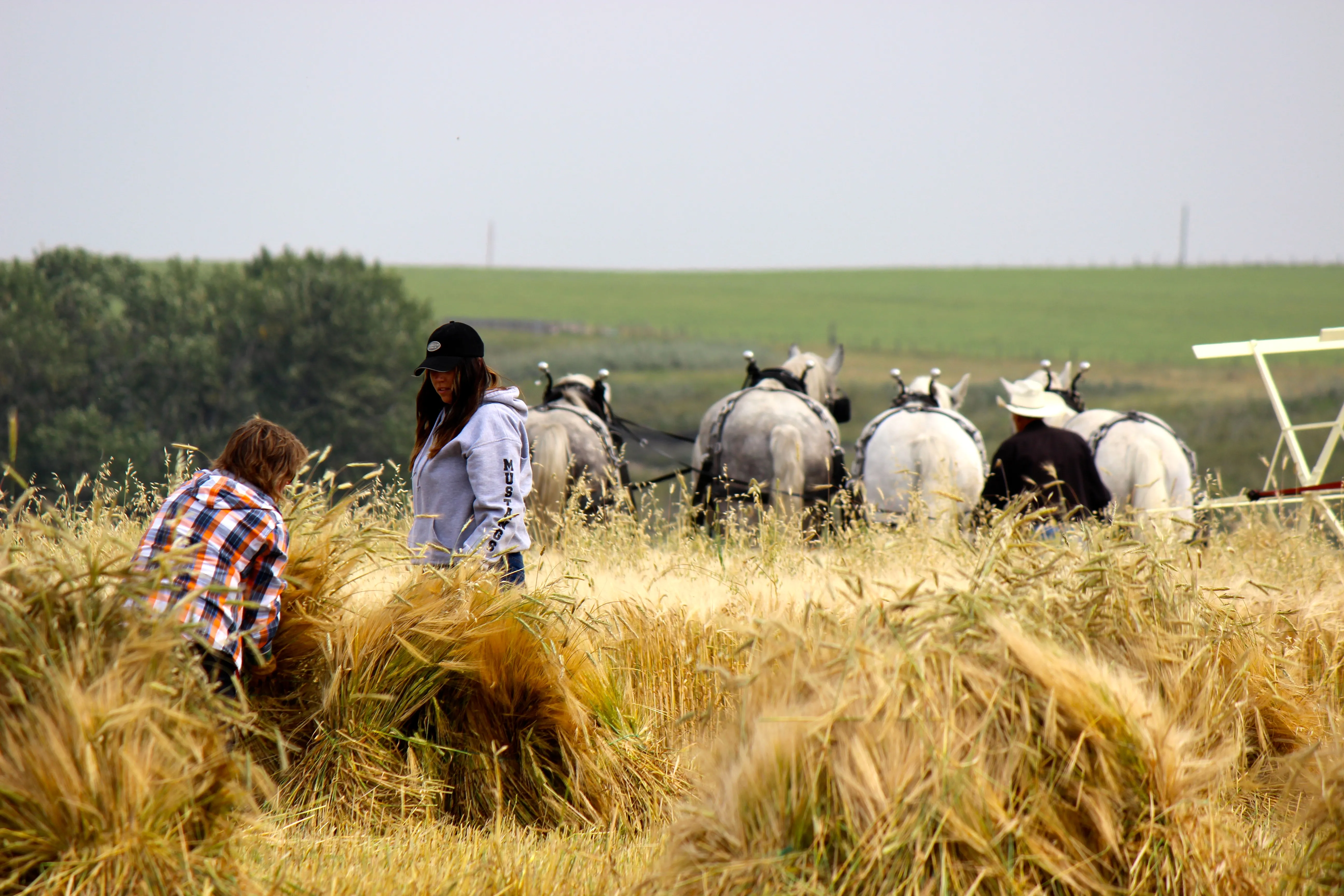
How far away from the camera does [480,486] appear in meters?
4.34

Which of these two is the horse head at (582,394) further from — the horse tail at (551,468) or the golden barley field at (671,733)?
the golden barley field at (671,733)

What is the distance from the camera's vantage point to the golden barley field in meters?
2.60

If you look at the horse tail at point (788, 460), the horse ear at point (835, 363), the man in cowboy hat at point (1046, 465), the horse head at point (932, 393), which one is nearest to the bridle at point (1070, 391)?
the horse head at point (932, 393)

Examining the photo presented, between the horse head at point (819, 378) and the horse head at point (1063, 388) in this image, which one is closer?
the horse head at point (1063, 388)

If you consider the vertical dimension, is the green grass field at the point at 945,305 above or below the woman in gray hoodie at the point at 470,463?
above

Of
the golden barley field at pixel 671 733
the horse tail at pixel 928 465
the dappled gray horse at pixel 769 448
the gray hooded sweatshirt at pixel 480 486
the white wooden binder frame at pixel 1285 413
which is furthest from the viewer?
the dappled gray horse at pixel 769 448

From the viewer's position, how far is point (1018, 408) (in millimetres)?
7703

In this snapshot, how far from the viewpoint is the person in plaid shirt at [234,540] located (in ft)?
11.0

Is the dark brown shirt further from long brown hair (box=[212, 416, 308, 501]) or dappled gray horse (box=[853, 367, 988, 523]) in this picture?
long brown hair (box=[212, 416, 308, 501])

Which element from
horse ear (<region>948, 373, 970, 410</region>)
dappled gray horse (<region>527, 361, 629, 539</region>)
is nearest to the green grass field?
horse ear (<region>948, 373, 970, 410</region>)

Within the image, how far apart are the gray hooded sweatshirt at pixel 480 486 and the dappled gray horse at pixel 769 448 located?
5.28 meters

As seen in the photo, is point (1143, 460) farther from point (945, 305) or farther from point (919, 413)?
point (945, 305)

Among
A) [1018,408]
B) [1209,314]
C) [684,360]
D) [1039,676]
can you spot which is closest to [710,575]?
[1039,676]

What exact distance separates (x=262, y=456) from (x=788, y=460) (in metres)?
6.84
